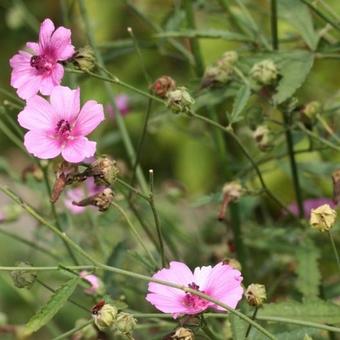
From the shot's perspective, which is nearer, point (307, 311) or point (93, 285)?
point (307, 311)

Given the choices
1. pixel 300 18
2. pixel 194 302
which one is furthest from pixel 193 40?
pixel 194 302

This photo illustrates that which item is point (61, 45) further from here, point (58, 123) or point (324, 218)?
point (324, 218)

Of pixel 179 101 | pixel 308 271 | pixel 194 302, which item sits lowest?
pixel 308 271

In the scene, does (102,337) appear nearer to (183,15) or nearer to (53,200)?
(53,200)

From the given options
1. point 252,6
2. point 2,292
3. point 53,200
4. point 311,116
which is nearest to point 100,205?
point 53,200

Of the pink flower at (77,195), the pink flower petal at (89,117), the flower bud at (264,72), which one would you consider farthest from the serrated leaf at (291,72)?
the pink flower at (77,195)

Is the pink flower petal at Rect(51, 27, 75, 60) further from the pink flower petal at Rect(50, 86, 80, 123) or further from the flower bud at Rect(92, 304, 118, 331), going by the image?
the flower bud at Rect(92, 304, 118, 331)

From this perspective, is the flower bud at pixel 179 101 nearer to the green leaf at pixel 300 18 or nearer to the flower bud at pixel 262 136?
the flower bud at pixel 262 136
